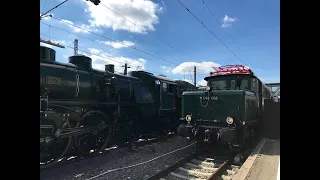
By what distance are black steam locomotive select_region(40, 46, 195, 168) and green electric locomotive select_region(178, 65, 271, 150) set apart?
2.30 m

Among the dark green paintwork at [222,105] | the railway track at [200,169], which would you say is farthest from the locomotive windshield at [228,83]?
the railway track at [200,169]

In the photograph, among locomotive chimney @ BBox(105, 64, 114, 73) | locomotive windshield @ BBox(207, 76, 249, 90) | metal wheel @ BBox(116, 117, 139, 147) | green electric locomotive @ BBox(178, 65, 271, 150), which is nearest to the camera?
green electric locomotive @ BBox(178, 65, 271, 150)

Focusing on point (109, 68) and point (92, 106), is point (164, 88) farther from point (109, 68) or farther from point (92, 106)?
point (92, 106)

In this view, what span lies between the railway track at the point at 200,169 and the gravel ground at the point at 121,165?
0.38 m

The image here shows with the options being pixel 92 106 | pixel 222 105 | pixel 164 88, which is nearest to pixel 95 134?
pixel 92 106

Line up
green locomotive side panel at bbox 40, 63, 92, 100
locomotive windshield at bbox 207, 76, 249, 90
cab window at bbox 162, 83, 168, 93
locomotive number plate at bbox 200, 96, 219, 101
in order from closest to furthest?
green locomotive side panel at bbox 40, 63, 92, 100
locomotive number plate at bbox 200, 96, 219, 101
locomotive windshield at bbox 207, 76, 249, 90
cab window at bbox 162, 83, 168, 93

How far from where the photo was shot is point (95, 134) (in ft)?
25.8

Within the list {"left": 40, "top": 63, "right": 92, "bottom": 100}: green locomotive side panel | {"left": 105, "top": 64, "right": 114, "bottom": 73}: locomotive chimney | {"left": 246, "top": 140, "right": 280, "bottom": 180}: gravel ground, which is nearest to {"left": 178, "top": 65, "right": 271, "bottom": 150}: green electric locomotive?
{"left": 246, "top": 140, "right": 280, "bottom": 180}: gravel ground

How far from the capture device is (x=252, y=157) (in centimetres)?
707

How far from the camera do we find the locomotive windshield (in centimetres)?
862

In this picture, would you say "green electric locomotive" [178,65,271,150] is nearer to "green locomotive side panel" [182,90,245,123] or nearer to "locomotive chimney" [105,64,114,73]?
"green locomotive side panel" [182,90,245,123]
